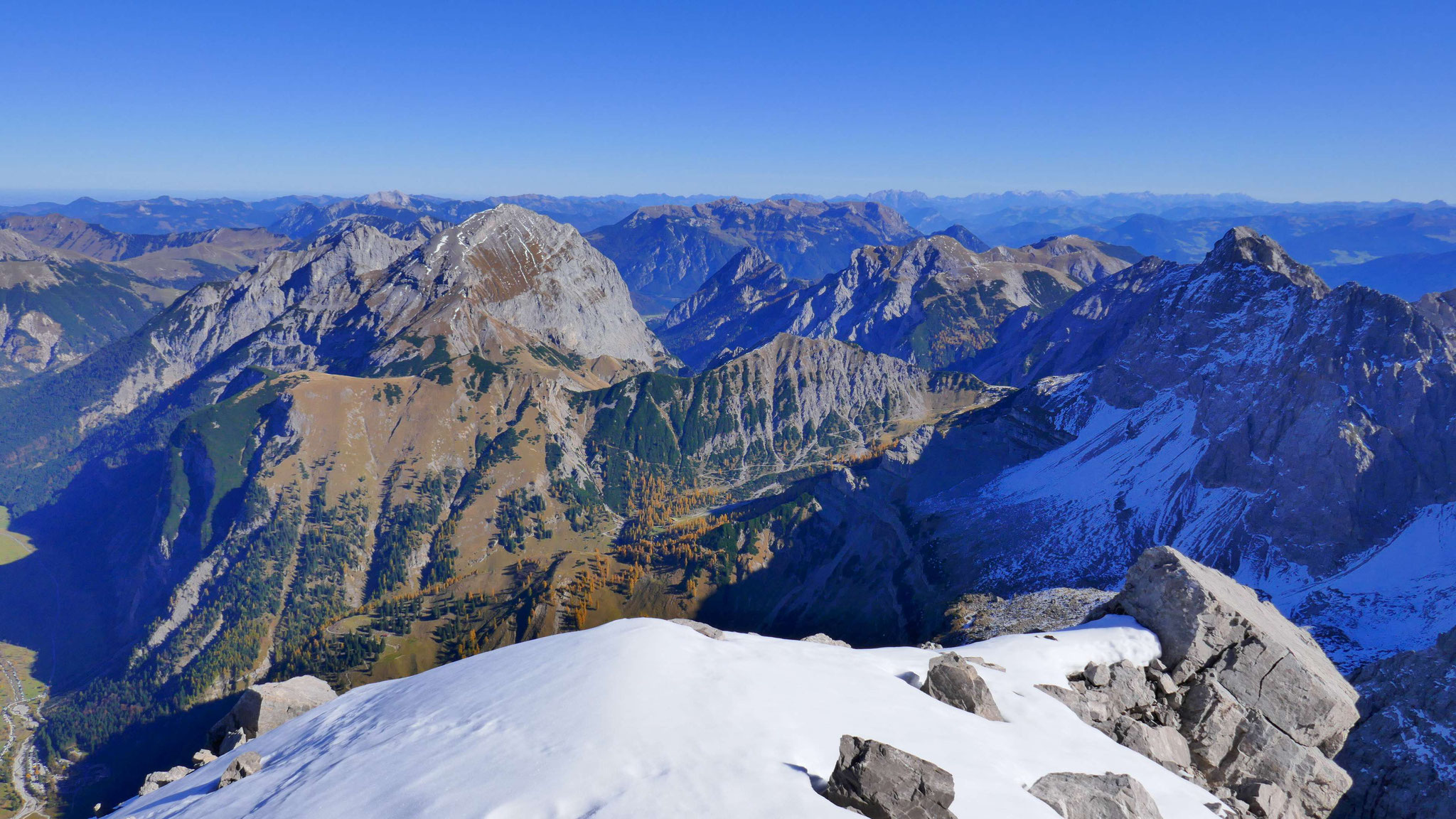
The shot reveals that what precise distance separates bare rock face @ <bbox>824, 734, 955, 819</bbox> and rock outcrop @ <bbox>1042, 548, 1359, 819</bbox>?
1950 cm

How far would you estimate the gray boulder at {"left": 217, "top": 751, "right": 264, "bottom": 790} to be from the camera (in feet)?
117

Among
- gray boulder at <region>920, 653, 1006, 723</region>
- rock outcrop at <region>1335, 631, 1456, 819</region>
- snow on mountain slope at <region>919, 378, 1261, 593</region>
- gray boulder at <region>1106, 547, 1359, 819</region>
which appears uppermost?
gray boulder at <region>920, 653, 1006, 723</region>

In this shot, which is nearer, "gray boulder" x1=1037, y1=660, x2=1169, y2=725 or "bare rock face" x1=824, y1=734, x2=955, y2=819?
"bare rock face" x1=824, y1=734, x2=955, y2=819

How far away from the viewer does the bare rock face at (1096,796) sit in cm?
2675

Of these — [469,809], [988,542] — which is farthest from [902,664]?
[988,542]

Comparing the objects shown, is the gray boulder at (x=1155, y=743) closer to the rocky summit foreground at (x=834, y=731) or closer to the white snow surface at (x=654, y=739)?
the rocky summit foreground at (x=834, y=731)

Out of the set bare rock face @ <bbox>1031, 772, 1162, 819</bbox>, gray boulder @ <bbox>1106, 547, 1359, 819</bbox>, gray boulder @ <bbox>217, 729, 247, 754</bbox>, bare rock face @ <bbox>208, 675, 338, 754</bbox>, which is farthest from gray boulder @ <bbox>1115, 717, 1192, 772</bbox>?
gray boulder @ <bbox>217, 729, 247, 754</bbox>

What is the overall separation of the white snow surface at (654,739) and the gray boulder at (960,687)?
47.5 inches

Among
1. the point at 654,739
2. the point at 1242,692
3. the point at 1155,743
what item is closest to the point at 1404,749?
the point at 1242,692

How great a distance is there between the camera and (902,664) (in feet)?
134

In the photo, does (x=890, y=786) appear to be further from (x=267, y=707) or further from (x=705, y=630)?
(x=267, y=707)

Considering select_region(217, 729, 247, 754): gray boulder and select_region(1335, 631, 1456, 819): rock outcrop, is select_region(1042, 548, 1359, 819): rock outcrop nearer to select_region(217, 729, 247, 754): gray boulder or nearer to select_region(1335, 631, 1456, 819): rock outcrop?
select_region(1335, 631, 1456, 819): rock outcrop

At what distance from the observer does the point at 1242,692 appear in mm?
44156

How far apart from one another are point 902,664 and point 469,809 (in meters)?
26.5
